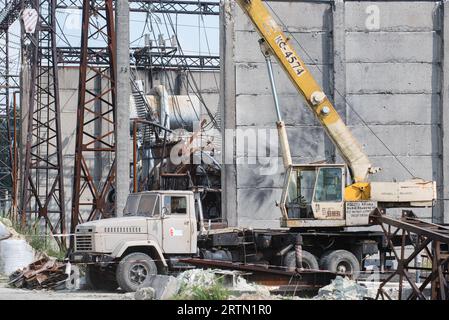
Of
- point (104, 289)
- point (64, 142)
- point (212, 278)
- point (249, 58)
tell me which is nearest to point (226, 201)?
point (249, 58)

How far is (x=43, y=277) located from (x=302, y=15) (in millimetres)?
11169

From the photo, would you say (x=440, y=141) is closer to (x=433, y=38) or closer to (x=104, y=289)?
(x=433, y=38)

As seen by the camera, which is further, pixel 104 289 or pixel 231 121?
pixel 231 121

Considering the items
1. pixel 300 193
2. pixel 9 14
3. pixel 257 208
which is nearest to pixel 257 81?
pixel 257 208

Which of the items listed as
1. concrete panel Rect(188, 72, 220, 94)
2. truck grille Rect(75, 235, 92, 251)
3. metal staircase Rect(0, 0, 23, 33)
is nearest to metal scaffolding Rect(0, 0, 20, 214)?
metal staircase Rect(0, 0, 23, 33)

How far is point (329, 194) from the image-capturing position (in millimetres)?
20453

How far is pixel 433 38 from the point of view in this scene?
25.8 m

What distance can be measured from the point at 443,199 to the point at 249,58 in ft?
23.2

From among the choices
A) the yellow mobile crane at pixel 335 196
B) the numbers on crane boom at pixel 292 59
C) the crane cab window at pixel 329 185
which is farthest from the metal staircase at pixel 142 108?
the crane cab window at pixel 329 185

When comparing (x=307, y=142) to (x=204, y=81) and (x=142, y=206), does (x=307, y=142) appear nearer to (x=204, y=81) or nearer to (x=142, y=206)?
(x=142, y=206)

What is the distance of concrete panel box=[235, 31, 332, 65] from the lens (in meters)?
25.1

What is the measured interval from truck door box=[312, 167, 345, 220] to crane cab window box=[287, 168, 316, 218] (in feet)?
0.53

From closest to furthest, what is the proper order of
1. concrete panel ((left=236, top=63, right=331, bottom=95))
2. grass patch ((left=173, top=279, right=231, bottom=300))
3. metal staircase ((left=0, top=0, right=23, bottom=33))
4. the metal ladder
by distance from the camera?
1. grass patch ((left=173, top=279, right=231, bottom=300))
2. the metal ladder
3. concrete panel ((left=236, top=63, right=331, bottom=95))
4. metal staircase ((left=0, top=0, right=23, bottom=33))

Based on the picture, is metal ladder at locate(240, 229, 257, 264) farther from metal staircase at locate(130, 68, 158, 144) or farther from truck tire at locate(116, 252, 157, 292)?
metal staircase at locate(130, 68, 158, 144)
